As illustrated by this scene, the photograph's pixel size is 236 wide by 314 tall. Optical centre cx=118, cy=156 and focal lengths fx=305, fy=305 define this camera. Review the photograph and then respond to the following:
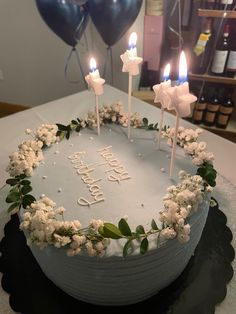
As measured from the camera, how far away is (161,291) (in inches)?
34.1

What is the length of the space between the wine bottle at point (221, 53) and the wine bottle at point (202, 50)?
0.22 ft

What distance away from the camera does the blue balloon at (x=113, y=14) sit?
152 cm

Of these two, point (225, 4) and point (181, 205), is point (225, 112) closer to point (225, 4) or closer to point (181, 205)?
point (225, 4)

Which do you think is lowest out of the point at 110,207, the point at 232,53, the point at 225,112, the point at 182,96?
the point at 225,112

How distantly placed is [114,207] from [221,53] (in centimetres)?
144

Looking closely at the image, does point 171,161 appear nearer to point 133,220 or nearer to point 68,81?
point 133,220

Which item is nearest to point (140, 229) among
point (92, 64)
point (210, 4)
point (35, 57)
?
point (92, 64)

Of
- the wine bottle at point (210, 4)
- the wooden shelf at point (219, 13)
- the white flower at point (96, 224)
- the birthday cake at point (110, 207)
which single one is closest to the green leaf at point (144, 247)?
the birthday cake at point (110, 207)

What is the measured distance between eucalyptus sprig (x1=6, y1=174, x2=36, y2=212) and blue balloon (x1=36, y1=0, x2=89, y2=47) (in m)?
1.06

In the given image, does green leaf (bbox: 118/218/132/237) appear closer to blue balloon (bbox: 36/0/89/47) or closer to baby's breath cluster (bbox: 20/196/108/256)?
baby's breath cluster (bbox: 20/196/108/256)

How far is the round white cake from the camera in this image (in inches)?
27.7

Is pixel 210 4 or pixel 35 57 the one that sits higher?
pixel 210 4

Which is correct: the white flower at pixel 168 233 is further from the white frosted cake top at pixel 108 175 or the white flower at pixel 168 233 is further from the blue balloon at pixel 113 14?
the blue balloon at pixel 113 14

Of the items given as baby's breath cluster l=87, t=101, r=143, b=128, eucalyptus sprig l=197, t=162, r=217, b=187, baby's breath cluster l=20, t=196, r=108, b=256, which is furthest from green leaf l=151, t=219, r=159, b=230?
baby's breath cluster l=87, t=101, r=143, b=128
